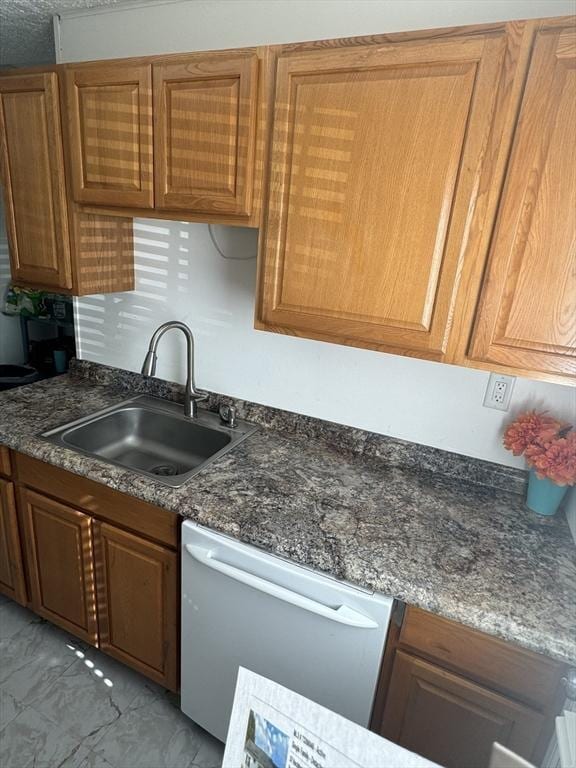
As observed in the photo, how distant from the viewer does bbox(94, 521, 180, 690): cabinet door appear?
143cm

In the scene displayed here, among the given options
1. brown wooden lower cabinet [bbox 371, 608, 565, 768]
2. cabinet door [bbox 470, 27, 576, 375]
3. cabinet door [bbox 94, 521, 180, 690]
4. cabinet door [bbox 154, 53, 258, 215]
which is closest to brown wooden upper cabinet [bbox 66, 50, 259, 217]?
cabinet door [bbox 154, 53, 258, 215]

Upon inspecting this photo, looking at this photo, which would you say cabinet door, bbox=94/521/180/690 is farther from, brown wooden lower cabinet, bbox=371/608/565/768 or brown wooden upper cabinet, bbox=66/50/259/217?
brown wooden upper cabinet, bbox=66/50/259/217

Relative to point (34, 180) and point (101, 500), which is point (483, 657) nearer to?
point (101, 500)

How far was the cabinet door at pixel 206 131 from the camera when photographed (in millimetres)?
1230

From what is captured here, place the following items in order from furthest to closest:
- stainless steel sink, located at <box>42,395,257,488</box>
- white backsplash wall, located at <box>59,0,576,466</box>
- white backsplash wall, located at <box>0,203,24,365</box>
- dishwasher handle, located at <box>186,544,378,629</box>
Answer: white backsplash wall, located at <box>0,203,24,365</box>
stainless steel sink, located at <box>42,395,257,488</box>
white backsplash wall, located at <box>59,0,576,466</box>
dishwasher handle, located at <box>186,544,378,629</box>

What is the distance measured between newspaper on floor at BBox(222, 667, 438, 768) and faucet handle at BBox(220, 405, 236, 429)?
3.75ft

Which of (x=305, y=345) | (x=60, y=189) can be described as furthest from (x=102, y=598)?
(x=60, y=189)

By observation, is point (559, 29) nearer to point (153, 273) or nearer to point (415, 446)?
point (415, 446)

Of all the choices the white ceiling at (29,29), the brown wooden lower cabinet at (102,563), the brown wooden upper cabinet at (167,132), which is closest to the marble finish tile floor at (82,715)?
the brown wooden lower cabinet at (102,563)

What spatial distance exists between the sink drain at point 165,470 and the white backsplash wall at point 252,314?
362 mm

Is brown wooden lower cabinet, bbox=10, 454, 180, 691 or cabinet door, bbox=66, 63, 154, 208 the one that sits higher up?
cabinet door, bbox=66, 63, 154, 208

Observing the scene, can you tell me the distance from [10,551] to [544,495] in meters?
1.91

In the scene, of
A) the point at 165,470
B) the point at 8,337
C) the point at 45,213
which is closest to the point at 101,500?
the point at 165,470

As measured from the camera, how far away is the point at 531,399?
140 cm
